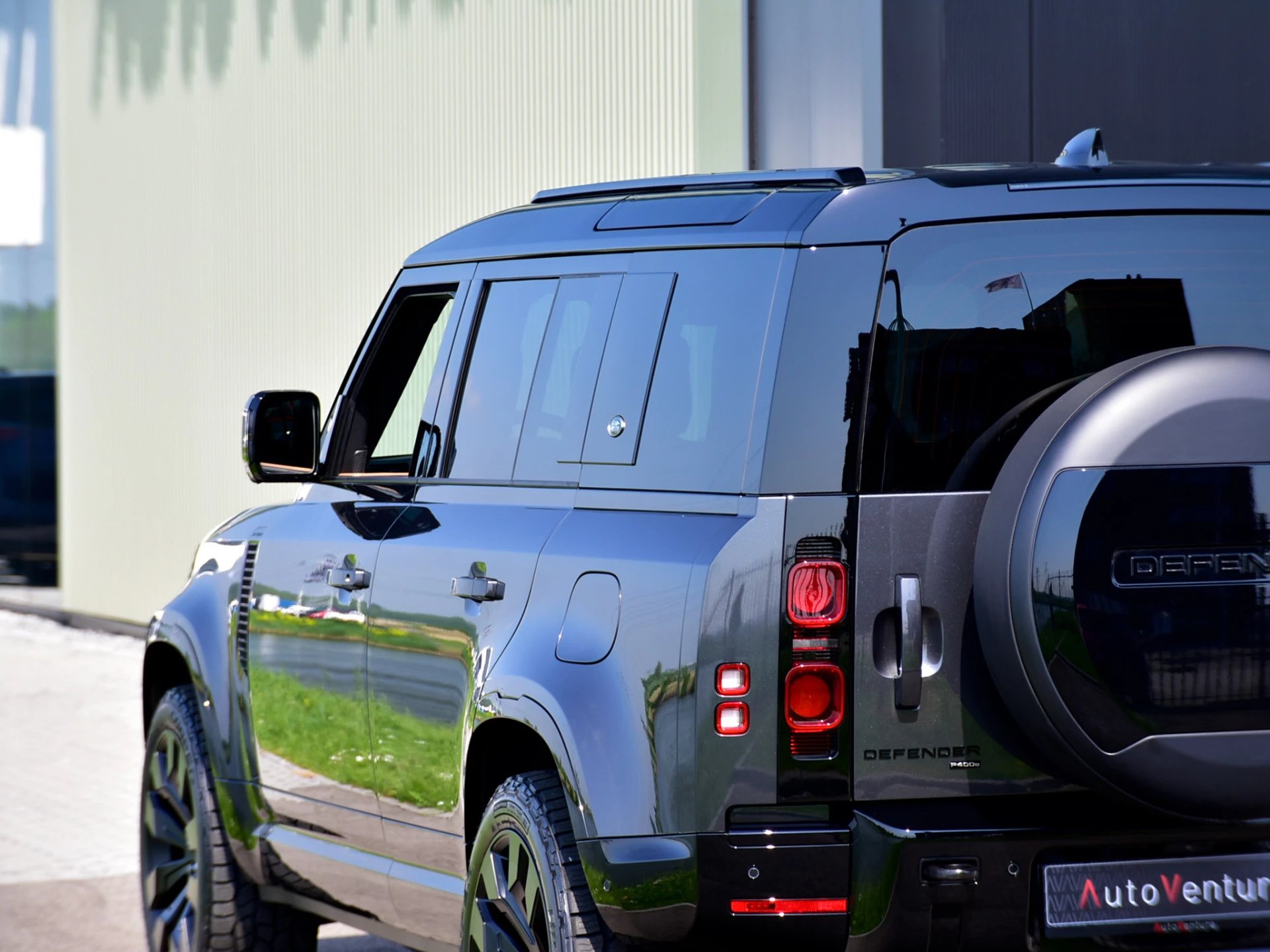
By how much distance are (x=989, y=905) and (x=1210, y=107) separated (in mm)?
7630

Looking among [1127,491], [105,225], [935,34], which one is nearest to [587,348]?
[1127,491]

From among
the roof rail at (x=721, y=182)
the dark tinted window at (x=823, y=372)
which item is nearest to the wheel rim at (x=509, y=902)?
the dark tinted window at (x=823, y=372)

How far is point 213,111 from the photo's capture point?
48.3 ft

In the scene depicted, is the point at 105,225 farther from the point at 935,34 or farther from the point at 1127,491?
the point at 1127,491

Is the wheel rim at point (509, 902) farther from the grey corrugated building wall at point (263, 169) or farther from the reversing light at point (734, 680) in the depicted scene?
the grey corrugated building wall at point (263, 169)

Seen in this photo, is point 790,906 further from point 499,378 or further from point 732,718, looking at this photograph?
point 499,378

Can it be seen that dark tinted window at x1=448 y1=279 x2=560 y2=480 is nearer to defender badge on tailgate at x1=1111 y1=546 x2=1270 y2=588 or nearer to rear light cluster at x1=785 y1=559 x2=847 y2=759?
rear light cluster at x1=785 y1=559 x2=847 y2=759

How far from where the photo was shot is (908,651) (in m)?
3.43

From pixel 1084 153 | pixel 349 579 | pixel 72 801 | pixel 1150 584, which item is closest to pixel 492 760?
pixel 349 579

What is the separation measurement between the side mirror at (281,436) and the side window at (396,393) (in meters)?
0.09

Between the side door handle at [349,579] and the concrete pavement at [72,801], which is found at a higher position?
the side door handle at [349,579]

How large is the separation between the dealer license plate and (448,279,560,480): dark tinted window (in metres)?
1.53

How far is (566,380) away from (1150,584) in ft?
4.51

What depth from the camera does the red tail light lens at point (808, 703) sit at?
3.42 metres
